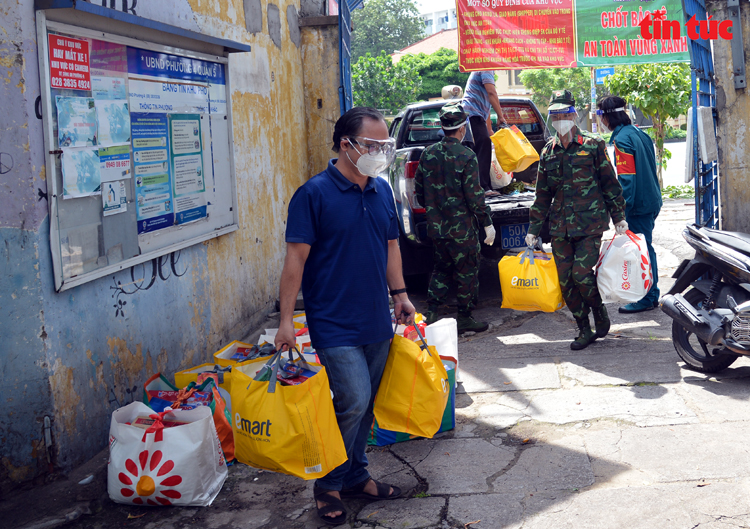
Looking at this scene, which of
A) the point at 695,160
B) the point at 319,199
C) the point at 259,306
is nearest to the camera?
the point at 319,199

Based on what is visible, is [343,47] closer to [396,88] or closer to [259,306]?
[259,306]

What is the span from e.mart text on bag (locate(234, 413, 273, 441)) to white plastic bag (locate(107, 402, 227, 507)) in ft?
0.80

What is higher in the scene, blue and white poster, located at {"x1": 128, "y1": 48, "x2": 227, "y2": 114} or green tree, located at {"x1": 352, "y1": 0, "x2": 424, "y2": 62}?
green tree, located at {"x1": 352, "y1": 0, "x2": 424, "y2": 62}

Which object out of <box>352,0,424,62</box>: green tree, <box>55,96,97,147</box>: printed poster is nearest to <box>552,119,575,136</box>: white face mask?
<box>55,96,97,147</box>: printed poster

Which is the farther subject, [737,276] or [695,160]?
[695,160]

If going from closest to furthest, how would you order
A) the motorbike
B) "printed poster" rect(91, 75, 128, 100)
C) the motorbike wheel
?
"printed poster" rect(91, 75, 128, 100) < the motorbike < the motorbike wheel

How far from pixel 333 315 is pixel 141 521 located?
1.31 meters

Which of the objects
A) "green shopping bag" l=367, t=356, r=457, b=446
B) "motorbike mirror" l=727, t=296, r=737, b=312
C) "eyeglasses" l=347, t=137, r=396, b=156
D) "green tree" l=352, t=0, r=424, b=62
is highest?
"green tree" l=352, t=0, r=424, b=62

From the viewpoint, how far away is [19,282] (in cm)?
322

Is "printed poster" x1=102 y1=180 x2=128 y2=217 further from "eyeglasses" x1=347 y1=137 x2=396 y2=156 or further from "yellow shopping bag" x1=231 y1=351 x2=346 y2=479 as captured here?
"eyeglasses" x1=347 y1=137 x2=396 y2=156

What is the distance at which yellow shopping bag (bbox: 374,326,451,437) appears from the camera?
3.28m

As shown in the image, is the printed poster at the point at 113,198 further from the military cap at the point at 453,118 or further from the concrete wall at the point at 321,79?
the concrete wall at the point at 321,79

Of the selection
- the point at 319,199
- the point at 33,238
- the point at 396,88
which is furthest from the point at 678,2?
the point at 396,88

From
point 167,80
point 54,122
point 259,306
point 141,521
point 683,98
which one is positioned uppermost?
point 683,98
